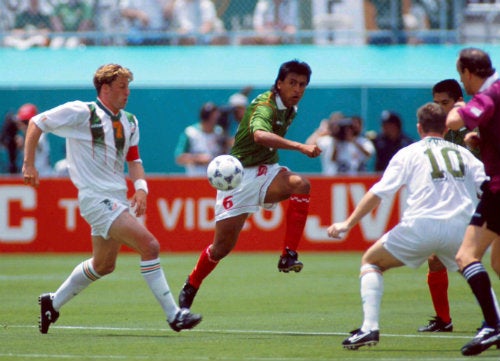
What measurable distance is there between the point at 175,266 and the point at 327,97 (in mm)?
6099

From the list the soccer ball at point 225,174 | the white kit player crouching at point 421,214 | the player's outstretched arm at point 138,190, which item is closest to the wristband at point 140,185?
the player's outstretched arm at point 138,190

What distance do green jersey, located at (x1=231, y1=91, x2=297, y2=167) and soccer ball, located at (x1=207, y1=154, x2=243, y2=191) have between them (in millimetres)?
364

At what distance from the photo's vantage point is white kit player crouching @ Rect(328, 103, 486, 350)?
8.48m

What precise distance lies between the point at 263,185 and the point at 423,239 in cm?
284

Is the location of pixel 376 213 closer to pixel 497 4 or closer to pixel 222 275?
pixel 222 275

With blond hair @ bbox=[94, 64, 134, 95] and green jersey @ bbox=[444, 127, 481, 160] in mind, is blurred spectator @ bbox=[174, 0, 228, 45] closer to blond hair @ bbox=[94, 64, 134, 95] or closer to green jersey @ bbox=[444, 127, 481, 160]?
green jersey @ bbox=[444, 127, 481, 160]

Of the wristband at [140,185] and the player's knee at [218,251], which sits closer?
the wristband at [140,185]

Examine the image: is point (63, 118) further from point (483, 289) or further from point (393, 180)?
point (483, 289)

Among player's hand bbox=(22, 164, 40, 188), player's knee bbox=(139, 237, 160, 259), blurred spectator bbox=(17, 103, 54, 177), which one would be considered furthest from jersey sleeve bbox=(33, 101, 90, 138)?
blurred spectator bbox=(17, 103, 54, 177)

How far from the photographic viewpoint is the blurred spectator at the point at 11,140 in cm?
2111

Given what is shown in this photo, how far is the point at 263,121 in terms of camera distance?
1070 centimetres

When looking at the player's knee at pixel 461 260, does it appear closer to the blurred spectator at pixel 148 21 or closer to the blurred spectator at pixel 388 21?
the blurred spectator at pixel 388 21

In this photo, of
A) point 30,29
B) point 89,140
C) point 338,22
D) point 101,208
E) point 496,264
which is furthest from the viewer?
point 30,29

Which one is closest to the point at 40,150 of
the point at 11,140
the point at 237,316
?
the point at 11,140
